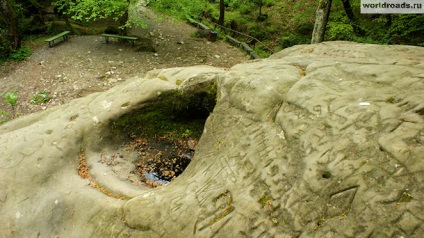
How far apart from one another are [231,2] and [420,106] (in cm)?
2081

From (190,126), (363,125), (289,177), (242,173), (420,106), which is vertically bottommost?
(190,126)

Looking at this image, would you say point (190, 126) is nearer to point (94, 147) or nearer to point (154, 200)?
point (94, 147)

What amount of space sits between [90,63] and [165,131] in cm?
755

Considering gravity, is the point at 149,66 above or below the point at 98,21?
below

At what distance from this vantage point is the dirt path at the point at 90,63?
37.6 feet

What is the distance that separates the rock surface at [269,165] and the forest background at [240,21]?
6.25m

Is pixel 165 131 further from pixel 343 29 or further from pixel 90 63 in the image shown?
pixel 343 29

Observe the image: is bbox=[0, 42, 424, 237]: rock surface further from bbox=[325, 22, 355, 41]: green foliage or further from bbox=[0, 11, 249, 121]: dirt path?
bbox=[0, 11, 249, 121]: dirt path

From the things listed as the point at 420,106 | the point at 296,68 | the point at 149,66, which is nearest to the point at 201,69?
the point at 296,68

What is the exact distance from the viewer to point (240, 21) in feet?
67.1

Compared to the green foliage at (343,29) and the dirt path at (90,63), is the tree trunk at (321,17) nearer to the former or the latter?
the green foliage at (343,29)

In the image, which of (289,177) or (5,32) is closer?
(289,177)

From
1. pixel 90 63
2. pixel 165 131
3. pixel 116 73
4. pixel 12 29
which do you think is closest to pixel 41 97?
pixel 90 63

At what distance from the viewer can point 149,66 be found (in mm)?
13391
